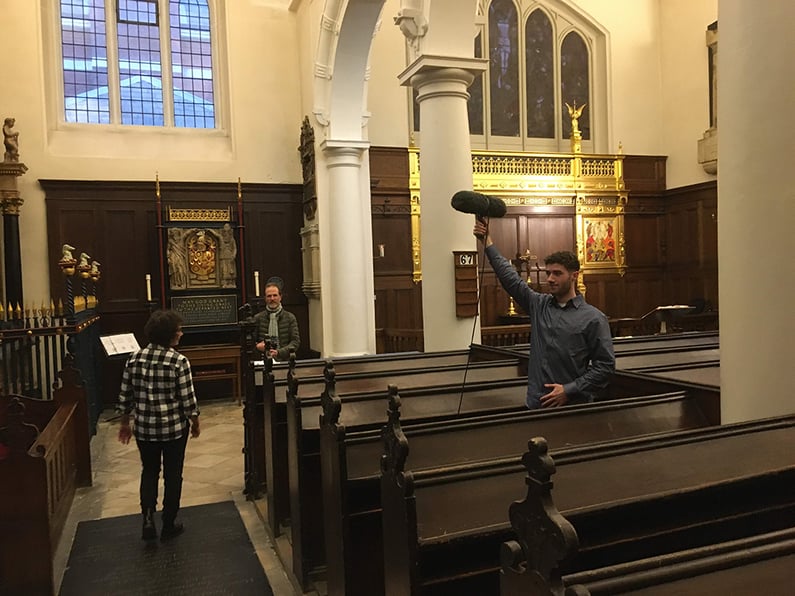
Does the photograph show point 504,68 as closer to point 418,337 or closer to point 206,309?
point 418,337

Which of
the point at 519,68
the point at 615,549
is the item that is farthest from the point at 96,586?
the point at 519,68

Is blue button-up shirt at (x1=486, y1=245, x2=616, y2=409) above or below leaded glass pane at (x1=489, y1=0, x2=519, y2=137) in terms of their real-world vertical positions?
below

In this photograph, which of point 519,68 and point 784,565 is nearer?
point 784,565

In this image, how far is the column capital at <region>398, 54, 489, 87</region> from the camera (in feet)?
19.4

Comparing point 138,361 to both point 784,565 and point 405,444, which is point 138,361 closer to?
point 405,444

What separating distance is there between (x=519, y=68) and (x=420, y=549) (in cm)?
1203

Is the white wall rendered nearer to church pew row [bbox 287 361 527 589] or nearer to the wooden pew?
the wooden pew

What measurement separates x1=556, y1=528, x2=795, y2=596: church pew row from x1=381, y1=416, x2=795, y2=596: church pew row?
0.31 metres

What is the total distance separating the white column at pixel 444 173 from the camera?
238 inches

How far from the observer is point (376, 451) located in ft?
9.18

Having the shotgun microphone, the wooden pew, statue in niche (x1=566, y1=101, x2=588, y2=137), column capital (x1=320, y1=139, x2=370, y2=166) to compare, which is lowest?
the wooden pew

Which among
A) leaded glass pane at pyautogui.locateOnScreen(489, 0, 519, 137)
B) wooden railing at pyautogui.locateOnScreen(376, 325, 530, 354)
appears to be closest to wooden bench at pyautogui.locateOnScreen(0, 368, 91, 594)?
wooden railing at pyautogui.locateOnScreen(376, 325, 530, 354)

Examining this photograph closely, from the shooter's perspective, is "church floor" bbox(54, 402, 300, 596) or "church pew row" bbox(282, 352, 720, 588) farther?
"church floor" bbox(54, 402, 300, 596)

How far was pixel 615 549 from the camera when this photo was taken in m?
1.90
